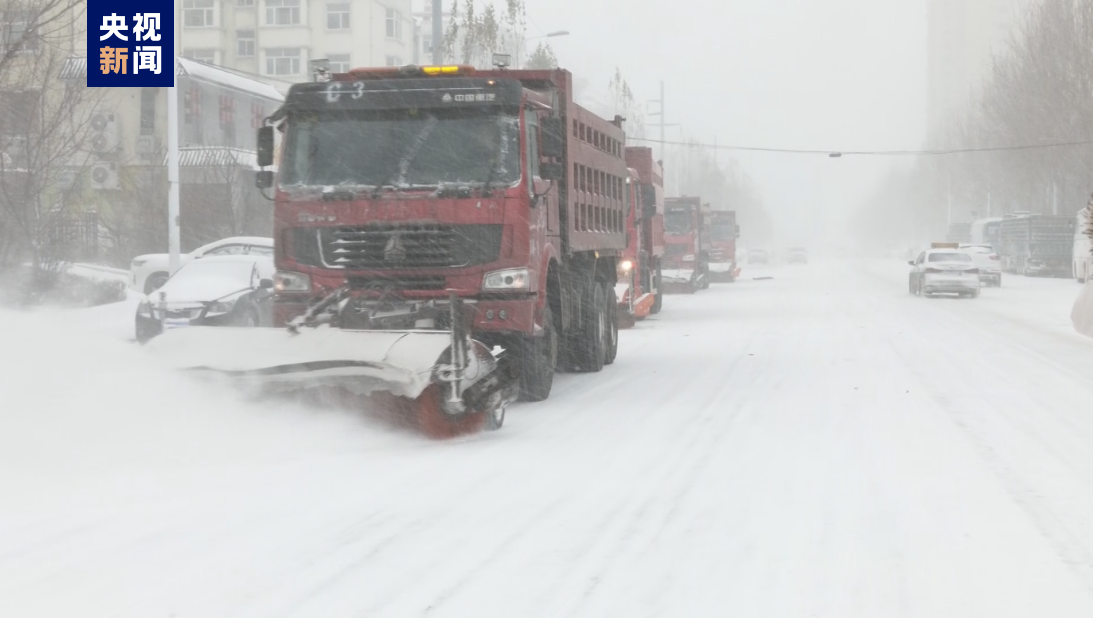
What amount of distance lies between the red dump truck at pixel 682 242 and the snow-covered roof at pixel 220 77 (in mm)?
23475

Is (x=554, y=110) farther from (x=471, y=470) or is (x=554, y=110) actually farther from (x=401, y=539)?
(x=401, y=539)

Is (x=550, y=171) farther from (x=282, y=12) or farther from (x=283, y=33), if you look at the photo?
(x=282, y=12)

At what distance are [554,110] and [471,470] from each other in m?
4.86

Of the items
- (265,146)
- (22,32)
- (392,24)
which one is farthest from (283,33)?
(265,146)

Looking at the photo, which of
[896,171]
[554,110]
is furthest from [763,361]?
[896,171]

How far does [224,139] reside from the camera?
53906 mm

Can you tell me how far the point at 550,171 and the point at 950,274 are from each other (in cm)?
2822

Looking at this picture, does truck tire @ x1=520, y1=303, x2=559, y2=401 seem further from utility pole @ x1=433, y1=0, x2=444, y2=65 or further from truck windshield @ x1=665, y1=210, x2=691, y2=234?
truck windshield @ x1=665, y1=210, x2=691, y2=234

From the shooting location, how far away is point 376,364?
9.84m

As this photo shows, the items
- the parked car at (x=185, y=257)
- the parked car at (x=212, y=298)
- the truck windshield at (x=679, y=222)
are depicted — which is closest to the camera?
the parked car at (x=212, y=298)

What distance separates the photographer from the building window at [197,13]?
7575 cm

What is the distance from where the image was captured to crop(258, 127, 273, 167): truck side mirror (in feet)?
39.2

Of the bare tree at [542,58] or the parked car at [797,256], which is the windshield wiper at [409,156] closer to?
the bare tree at [542,58]

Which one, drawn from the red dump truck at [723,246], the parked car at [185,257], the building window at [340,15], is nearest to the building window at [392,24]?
the building window at [340,15]
